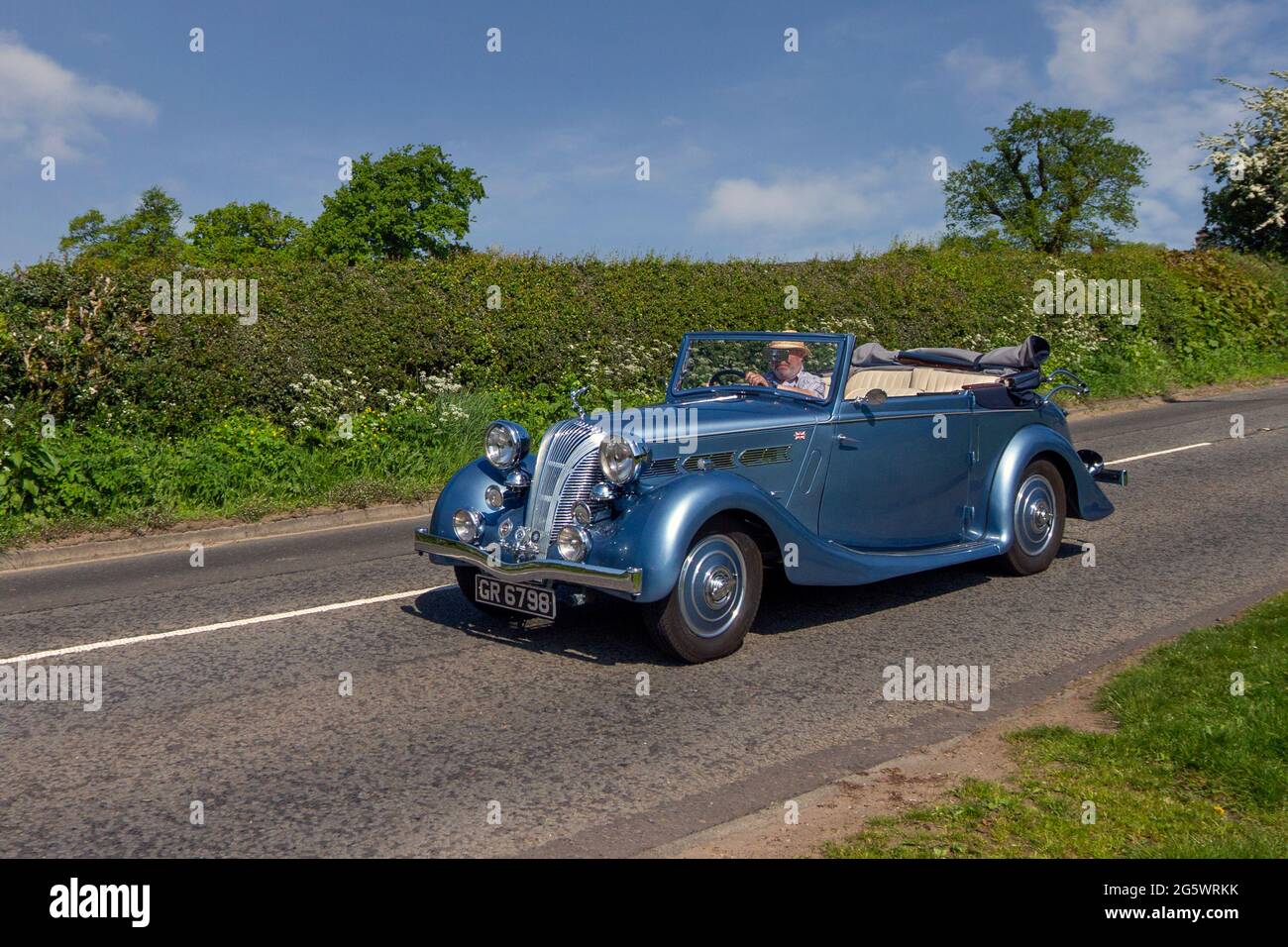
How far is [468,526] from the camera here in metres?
6.60

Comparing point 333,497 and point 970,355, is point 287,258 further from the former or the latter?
point 970,355

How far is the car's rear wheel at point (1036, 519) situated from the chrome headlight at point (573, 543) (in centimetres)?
352

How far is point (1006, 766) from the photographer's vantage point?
4707 millimetres

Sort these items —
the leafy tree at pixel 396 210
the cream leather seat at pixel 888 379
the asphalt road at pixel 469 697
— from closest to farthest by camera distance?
the asphalt road at pixel 469 697
the cream leather seat at pixel 888 379
the leafy tree at pixel 396 210

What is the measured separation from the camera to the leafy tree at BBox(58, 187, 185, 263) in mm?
48219

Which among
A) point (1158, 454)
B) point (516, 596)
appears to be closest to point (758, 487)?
point (516, 596)

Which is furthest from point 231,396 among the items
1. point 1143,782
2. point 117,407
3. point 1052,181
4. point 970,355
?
point 1052,181

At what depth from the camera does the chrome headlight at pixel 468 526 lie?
6.60m

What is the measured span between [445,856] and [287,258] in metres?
11.2

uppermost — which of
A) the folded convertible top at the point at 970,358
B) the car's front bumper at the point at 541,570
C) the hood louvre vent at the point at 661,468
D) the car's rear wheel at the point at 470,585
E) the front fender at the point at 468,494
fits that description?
the folded convertible top at the point at 970,358

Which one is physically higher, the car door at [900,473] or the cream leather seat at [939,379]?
the cream leather seat at [939,379]

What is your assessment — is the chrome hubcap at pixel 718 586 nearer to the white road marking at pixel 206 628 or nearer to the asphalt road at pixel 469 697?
the asphalt road at pixel 469 697

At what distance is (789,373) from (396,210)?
42.3 metres

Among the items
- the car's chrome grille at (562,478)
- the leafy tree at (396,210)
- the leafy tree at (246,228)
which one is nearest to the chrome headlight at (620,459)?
the car's chrome grille at (562,478)
